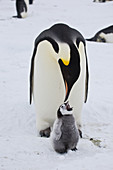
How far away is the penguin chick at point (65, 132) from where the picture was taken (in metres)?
2.75

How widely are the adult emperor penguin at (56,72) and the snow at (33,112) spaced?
355 mm

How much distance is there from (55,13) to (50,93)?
33.4 ft

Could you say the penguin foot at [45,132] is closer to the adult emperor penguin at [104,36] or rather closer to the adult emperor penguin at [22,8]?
the adult emperor penguin at [104,36]

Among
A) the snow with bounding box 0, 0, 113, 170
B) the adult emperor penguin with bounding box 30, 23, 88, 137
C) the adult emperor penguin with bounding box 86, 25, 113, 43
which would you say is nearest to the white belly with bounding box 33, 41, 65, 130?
the adult emperor penguin with bounding box 30, 23, 88, 137

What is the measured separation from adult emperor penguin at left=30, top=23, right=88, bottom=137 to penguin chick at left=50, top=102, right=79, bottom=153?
42cm

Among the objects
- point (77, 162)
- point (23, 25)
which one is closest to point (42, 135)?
point (77, 162)

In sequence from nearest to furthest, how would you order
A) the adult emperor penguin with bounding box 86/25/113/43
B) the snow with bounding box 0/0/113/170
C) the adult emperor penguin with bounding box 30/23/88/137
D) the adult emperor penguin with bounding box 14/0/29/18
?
the snow with bounding box 0/0/113/170 → the adult emperor penguin with bounding box 30/23/88/137 → the adult emperor penguin with bounding box 86/25/113/43 → the adult emperor penguin with bounding box 14/0/29/18

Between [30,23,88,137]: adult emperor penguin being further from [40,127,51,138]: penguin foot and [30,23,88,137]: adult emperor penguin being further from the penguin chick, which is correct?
the penguin chick

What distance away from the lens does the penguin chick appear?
275 cm

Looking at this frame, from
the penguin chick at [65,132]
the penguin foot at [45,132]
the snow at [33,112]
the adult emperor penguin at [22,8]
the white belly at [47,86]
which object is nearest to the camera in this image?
the snow at [33,112]

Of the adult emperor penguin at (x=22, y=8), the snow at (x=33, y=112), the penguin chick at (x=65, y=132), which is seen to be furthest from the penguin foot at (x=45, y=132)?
the adult emperor penguin at (x=22, y=8)

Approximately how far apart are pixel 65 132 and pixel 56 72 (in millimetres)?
770

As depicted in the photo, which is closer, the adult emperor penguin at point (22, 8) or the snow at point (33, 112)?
the snow at point (33, 112)

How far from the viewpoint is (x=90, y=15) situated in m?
12.7
